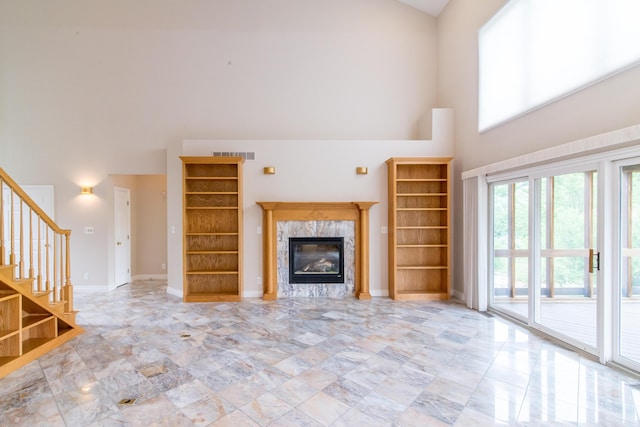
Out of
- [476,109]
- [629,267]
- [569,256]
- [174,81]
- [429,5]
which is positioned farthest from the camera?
[174,81]

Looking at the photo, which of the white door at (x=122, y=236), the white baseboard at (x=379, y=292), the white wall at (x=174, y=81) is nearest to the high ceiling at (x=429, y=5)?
the white wall at (x=174, y=81)

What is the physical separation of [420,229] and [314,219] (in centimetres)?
184

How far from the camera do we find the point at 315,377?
93.1 inches

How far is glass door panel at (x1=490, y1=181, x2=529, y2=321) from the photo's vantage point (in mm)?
3584

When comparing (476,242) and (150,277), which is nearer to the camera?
(476,242)

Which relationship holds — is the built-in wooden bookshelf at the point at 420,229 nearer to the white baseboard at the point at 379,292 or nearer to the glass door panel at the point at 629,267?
the white baseboard at the point at 379,292

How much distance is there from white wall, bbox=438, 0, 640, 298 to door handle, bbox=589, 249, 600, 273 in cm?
112

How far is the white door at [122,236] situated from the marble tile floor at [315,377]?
2011 mm

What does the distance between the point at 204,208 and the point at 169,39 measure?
3388mm

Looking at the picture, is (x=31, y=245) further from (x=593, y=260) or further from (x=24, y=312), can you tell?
(x=593, y=260)

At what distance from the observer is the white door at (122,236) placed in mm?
5480

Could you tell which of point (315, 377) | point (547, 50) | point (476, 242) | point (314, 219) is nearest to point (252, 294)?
point (314, 219)

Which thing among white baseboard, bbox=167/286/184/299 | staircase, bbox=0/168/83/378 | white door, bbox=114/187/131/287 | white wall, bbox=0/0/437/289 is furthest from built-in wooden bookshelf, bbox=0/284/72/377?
white door, bbox=114/187/131/287

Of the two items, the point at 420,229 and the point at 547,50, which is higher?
the point at 547,50
